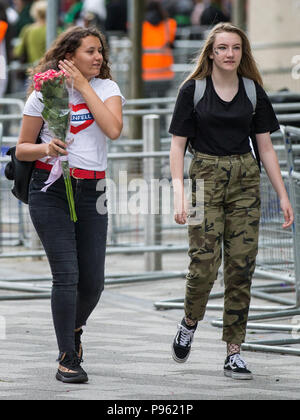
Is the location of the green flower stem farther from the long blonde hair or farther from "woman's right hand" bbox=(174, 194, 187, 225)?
the long blonde hair

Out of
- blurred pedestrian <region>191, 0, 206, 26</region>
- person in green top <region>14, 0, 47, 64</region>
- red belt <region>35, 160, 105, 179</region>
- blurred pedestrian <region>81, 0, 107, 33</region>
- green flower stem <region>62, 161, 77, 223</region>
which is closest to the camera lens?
green flower stem <region>62, 161, 77, 223</region>

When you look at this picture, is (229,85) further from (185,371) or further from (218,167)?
(185,371)

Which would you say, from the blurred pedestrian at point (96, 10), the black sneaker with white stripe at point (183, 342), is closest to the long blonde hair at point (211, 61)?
the black sneaker with white stripe at point (183, 342)

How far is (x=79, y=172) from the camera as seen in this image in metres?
6.06

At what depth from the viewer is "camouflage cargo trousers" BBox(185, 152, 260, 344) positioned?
6199mm

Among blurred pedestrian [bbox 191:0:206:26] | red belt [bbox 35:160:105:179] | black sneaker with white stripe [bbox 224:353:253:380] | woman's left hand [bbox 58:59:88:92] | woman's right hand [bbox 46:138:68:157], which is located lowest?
black sneaker with white stripe [bbox 224:353:253:380]

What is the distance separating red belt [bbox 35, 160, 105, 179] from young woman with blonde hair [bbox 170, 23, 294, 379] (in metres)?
0.42

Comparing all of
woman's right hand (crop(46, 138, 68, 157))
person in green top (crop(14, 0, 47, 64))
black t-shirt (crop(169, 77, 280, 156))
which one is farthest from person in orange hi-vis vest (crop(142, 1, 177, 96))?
woman's right hand (crop(46, 138, 68, 157))

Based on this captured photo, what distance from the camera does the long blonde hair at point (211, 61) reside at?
6.28m

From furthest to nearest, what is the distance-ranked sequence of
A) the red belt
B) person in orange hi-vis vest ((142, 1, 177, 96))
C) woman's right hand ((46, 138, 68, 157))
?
person in orange hi-vis vest ((142, 1, 177, 96)) < the red belt < woman's right hand ((46, 138, 68, 157))

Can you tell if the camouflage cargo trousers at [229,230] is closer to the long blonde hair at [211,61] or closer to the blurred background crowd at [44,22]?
the long blonde hair at [211,61]

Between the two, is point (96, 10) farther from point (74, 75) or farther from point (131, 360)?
point (74, 75)

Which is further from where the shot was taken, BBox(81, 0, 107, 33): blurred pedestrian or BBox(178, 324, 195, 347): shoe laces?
BBox(81, 0, 107, 33): blurred pedestrian
